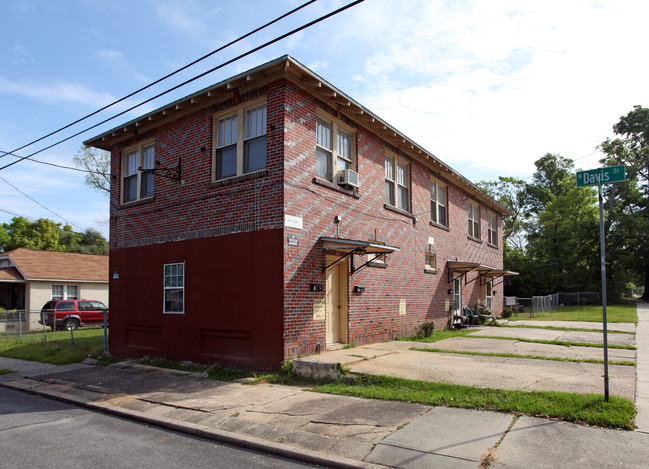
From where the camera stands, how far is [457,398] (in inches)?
273

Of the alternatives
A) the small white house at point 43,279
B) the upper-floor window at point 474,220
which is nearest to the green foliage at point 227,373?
the upper-floor window at point 474,220

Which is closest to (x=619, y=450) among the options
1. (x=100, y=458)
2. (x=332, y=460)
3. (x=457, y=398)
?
(x=457, y=398)

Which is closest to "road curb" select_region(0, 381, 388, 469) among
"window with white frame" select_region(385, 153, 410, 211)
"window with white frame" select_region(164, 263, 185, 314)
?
"window with white frame" select_region(164, 263, 185, 314)

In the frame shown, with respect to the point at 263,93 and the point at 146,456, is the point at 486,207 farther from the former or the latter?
the point at 146,456

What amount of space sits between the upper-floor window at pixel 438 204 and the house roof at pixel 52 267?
22.2 meters

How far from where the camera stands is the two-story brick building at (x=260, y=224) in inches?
391

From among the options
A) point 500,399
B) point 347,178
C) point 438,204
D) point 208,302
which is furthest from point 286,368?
point 438,204

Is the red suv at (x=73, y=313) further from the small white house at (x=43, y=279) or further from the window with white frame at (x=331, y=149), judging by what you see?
the window with white frame at (x=331, y=149)

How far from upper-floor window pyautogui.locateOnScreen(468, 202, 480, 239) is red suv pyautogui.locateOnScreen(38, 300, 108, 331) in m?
18.9

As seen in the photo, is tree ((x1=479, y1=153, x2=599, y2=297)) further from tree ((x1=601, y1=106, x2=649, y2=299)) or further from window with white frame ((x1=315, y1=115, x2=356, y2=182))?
window with white frame ((x1=315, y1=115, x2=356, y2=182))

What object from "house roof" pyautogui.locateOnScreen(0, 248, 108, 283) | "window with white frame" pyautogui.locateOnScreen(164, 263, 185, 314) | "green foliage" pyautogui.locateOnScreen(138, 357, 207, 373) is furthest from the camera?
"house roof" pyautogui.locateOnScreen(0, 248, 108, 283)

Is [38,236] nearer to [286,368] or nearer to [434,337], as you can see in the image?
[434,337]

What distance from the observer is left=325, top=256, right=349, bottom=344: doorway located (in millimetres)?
11312

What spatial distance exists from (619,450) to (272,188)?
7.40 m
